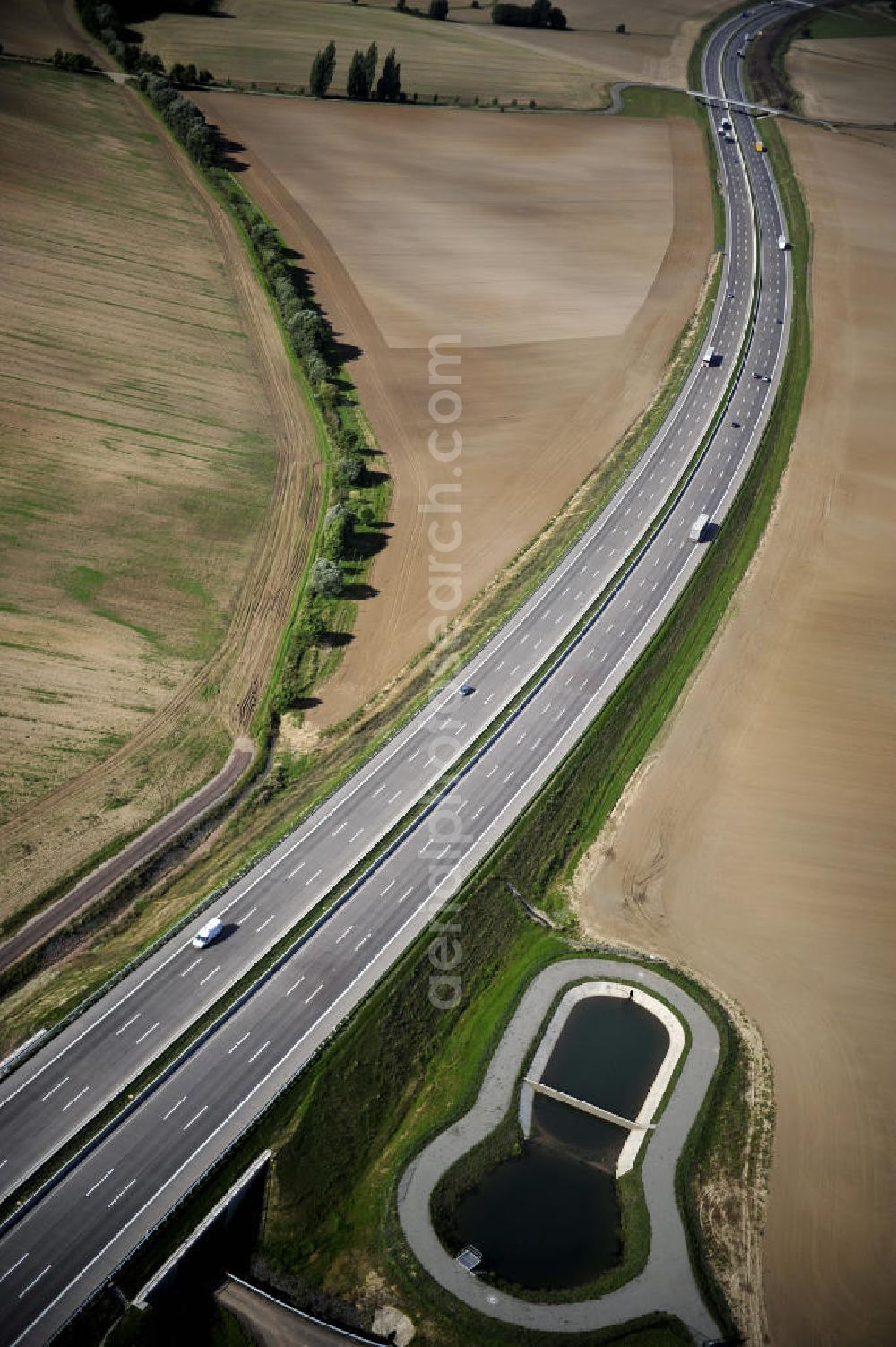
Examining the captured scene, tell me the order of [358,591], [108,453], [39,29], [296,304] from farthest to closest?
[39,29] → [296,304] → [108,453] → [358,591]

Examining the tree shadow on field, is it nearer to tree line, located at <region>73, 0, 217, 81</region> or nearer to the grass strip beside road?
the grass strip beside road

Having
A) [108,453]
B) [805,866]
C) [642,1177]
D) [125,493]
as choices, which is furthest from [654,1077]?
[108,453]

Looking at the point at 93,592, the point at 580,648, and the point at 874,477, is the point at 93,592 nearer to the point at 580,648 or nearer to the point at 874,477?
the point at 580,648

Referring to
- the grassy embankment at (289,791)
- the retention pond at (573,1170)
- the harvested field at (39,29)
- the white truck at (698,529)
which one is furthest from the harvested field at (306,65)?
the retention pond at (573,1170)

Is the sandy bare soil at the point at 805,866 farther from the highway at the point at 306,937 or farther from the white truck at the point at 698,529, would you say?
the highway at the point at 306,937

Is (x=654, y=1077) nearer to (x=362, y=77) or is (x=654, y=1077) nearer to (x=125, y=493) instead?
(x=125, y=493)
